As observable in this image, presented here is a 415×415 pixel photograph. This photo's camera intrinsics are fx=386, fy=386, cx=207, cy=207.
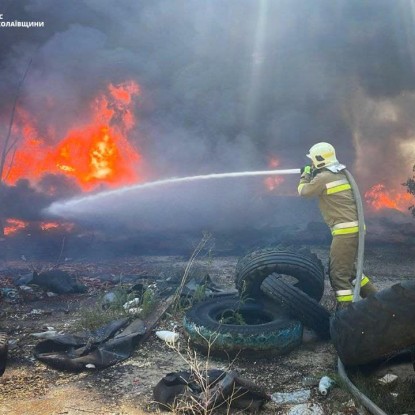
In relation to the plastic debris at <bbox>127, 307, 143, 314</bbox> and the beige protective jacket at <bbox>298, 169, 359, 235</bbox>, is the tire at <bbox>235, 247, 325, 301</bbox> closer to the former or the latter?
the beige protective jacket at <bbox>298, 169, 359, 235</bbox>

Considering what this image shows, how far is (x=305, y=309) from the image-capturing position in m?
4.32

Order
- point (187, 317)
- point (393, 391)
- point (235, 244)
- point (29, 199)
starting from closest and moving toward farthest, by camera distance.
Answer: point (393, 391) → point (187, 317) → point (235, 244) → point (29, 199)

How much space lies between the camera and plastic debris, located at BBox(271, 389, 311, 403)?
10.1ft

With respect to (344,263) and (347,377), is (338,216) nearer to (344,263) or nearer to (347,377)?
(344,263)

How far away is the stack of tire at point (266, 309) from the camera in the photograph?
393 centimetres

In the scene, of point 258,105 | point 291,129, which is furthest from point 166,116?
point 291,129

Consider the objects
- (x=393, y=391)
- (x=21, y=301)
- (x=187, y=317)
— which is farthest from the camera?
(x=21, y=301)

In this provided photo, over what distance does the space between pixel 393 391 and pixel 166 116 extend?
42.7ft

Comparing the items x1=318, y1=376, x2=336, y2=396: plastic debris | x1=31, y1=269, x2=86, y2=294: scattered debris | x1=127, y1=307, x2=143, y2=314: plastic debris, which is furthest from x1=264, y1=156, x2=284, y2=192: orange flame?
x1=318, y1=376, x2=336, y2=396: plastic debris

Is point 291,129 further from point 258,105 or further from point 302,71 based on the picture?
point 302,71

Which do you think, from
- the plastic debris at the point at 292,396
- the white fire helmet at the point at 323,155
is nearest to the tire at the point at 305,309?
the plastic debris at the point at 292,396

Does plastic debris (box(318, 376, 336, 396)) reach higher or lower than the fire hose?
lower

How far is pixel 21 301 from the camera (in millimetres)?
5793

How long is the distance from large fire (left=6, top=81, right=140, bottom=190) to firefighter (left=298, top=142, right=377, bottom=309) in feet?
33.4
